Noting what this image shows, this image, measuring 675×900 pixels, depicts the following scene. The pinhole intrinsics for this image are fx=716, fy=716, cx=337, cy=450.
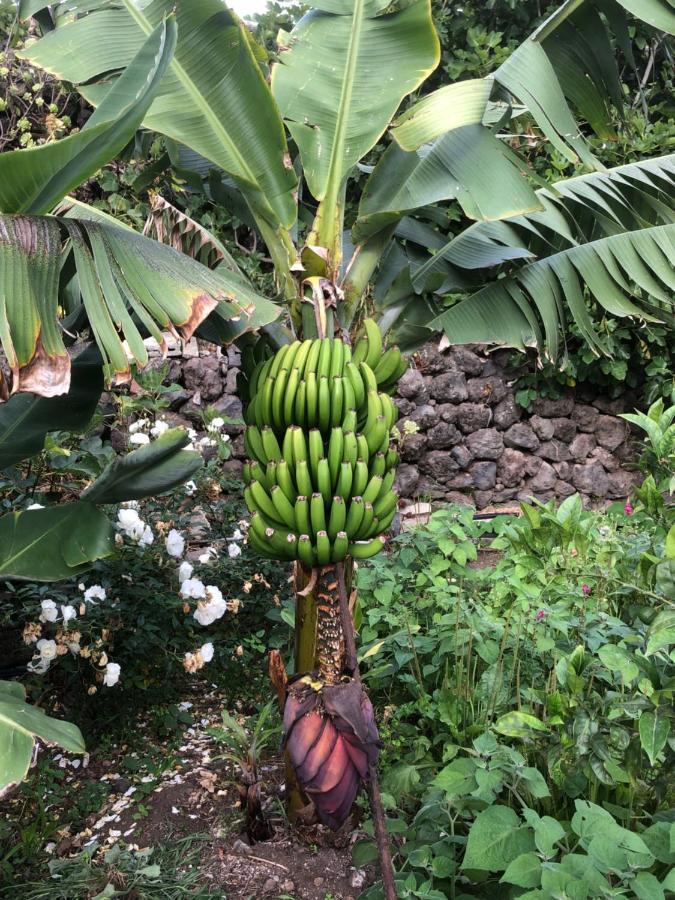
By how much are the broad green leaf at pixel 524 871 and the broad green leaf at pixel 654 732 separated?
1.06ft

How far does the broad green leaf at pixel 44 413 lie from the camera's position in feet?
7.46

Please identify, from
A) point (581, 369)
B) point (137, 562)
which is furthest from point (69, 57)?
point (581, 369)

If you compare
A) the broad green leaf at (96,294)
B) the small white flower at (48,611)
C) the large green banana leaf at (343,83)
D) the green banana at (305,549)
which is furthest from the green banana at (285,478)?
the small white flower at (48,611)

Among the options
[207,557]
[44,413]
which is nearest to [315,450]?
[44,413]

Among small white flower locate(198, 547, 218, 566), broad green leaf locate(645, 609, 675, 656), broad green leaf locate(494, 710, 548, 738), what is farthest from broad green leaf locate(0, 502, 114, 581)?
broad green leaf locate(645, 609, 675, 656)

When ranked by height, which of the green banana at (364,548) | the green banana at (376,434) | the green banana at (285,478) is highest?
the green banana at (376,434)

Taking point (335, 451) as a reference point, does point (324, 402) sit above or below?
above

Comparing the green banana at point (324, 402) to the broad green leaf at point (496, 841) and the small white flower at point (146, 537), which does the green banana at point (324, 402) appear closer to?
the broad green leaf at point (496, 841)

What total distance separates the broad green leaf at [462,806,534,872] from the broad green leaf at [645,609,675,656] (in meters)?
0.48

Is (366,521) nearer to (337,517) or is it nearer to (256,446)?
(337,517)

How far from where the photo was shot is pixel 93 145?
1.47 m

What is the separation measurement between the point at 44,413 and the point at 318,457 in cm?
96

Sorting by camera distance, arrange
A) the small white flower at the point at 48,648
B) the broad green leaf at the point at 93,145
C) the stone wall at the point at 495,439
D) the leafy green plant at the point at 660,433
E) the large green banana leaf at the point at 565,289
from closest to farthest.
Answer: the broad green leaf at the point at 93,145
the small white flower at the point at 48,648
the large green banana leaf at the point at 565,289
the leafy green plant at the point at 660,433
the stone wall at the point at 495,439

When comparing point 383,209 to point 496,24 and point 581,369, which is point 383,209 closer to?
point 581,369
